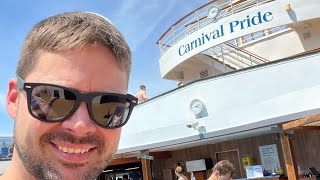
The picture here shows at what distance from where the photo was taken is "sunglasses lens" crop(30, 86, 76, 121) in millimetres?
997

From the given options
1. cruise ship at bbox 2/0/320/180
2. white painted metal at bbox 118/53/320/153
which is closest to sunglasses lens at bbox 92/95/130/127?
cruise ship at bbox 2/0/320/180

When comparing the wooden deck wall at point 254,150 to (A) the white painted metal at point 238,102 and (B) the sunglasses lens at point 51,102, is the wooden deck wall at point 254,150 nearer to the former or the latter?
(A) the white painted metal at point 238,102

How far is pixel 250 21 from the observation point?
1074 cm

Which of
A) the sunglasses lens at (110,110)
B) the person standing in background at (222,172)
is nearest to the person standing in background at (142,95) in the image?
the person standing in background at (222,172)

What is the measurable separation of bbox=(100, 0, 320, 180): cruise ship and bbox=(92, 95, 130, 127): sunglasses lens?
6.16 metres

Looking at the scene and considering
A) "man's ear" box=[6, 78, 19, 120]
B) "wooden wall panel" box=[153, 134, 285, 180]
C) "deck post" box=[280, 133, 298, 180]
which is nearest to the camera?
"man's ear" box=[6, 78, 19, 120]

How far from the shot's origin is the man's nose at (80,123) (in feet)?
3.22

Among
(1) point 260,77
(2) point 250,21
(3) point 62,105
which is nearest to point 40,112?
(3) point 62,105

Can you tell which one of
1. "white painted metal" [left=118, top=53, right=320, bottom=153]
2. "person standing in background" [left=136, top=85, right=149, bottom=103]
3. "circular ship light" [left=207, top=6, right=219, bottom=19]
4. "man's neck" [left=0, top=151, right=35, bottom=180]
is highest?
"circular ship light" [left=207, top=6, right=219, bottom=19]

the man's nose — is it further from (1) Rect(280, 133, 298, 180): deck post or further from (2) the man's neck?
(1) Rect(280, 133, 298, 180): deck post

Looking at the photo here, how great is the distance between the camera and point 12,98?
1.12 m

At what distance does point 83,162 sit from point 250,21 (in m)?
10.4

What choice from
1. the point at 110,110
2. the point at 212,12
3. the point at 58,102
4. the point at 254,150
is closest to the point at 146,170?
the point at 254,150

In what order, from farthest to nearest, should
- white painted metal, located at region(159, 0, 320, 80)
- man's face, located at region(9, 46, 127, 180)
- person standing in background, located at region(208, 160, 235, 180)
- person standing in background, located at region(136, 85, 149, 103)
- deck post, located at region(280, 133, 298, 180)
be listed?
1. person standing in background, located at region(136, 85, 149, 103)
2. white painted metal, located at region(159, 0, 320, 80)
3. deck post, located at region(280, 133, 298, 180)
4. person standing in background, located at region(208, 160, 235, 180)
5. man's face, located at region(9, 46, 127, 180)
